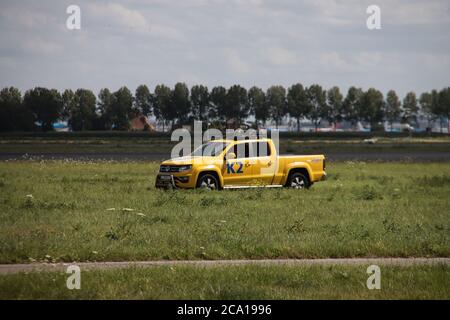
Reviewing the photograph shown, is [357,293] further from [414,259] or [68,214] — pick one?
[68,214]

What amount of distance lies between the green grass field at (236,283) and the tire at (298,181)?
13617 mm

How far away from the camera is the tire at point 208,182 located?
23.5m

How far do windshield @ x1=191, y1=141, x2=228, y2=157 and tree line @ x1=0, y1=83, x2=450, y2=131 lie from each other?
75.8m

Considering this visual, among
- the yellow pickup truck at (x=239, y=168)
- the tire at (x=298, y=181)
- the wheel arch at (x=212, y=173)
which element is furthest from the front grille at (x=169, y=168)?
the tire at (x=298, y=181)

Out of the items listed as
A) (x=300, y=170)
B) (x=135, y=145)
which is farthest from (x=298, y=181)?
(x=135, y=145)

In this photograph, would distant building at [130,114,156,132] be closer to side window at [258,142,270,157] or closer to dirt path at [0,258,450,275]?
side window at [258,142,270,157]

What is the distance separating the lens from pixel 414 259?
486 inches

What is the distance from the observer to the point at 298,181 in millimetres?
25047

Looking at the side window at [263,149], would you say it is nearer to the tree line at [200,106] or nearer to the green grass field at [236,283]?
the green grass field at [236,283]

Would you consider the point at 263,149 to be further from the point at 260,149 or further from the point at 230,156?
the point at 230,156

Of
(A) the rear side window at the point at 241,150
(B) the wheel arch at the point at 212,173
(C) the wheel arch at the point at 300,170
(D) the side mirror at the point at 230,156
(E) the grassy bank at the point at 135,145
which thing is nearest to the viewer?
(B) the wheel arch at the point at 212,173

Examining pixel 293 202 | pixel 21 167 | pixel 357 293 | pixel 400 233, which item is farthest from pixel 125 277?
pixel 21 167

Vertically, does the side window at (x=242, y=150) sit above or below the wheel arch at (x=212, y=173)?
above
